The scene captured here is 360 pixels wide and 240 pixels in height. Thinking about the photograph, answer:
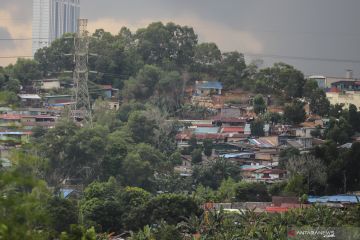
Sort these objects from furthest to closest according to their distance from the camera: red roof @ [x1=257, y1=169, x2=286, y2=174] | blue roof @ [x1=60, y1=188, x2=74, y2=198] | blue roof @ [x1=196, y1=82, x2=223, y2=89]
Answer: blue roof @ [x1=196, y1=82, x2=223, y2=89] < red roof @ [x1=257, y1=169, x2=286, y2=174] < blue roof @ [x1=60, y1=188, x2=74, y2=198]

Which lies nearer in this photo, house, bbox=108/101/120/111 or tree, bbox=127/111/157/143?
tree, bbox=127/111/157/143

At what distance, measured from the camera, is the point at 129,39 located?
50.6 metres

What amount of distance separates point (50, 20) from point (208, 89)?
20933 millimetres

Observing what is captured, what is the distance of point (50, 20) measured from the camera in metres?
64.1

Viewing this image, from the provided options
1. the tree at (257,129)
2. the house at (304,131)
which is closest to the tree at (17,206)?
the house at (304,131)

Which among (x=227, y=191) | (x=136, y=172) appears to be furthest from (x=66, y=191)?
(x=227, y=191)

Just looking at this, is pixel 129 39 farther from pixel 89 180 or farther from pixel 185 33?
pixel 89 180

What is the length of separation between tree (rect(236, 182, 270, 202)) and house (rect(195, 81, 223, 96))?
659 inches

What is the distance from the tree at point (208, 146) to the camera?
121ft

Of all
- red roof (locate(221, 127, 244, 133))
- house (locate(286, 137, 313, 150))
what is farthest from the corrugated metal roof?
house (locate(286, 137, 313, 150))

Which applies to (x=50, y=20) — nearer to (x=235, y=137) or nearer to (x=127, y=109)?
(x=127, y=109)

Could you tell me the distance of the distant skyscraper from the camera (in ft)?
209

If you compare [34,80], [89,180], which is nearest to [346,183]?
[89,180]

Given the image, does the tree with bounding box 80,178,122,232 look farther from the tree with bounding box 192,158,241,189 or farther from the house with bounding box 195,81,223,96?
the house with bounding box 195,81,223,96
